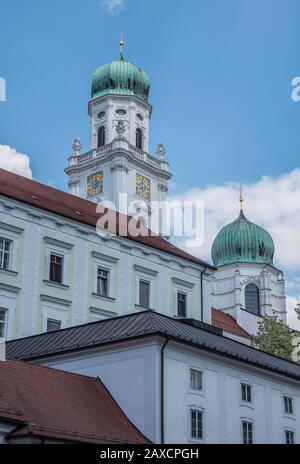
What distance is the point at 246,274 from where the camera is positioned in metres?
82.9

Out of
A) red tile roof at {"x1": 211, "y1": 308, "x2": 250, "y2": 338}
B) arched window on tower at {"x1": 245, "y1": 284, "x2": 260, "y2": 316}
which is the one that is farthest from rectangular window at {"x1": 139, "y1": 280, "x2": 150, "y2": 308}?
arched window on tower at {"x1": 245, "y1": 284, "x2": 260, "y2": 316}

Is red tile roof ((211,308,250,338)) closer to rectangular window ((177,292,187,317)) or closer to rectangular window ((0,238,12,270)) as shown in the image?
rectangular window ((177,292,187,317))

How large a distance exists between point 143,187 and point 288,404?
144ft

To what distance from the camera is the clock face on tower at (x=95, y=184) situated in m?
75.3

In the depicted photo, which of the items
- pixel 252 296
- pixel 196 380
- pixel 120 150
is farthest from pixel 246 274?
pixel 196 380

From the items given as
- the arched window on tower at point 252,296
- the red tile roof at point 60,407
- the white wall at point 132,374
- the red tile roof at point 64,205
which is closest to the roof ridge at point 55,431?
the red tile roof at point 60,407

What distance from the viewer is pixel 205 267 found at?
48.9 m

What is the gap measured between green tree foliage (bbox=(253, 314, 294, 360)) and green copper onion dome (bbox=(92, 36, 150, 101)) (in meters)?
31.6

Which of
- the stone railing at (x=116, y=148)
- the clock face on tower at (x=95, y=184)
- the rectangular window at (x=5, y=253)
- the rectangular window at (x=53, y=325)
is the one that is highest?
the stone railing at (x=116, y=148)

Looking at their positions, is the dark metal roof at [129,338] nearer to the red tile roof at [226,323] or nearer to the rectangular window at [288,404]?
the rectangular window at [288,404]

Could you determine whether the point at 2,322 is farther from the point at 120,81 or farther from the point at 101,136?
the point at 120,81

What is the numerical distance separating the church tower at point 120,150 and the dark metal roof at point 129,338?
40164 mm
